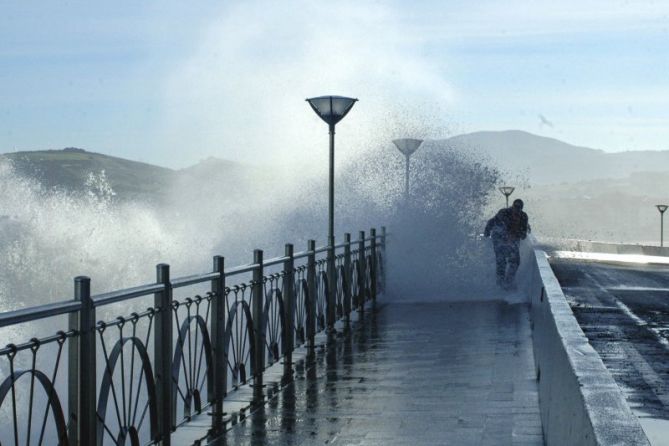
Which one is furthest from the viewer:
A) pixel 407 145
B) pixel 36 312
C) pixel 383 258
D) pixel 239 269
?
pixel 407 145

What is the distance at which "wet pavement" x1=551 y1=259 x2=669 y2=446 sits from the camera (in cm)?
1043

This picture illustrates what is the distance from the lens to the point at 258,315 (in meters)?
11.3

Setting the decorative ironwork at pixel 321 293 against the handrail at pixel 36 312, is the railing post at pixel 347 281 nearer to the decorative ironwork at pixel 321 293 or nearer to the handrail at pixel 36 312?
the decorative ironwork at pixel 321 293

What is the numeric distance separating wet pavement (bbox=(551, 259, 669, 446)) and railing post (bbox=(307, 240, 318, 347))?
143 inches

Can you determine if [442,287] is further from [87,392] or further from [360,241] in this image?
[87,392]

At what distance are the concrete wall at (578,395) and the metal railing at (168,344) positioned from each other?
8.52 feet

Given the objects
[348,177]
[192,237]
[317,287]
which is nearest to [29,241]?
[192,237]

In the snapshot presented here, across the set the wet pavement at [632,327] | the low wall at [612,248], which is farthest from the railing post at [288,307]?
the low wall at [612,248]

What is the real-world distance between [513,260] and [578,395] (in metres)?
19.4

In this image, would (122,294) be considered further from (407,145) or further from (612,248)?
(612,248)

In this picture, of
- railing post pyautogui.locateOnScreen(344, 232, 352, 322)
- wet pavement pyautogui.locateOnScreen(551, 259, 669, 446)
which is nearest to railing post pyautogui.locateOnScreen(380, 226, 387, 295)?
wet pavement pyautogui.locateOnScreen(551, 259, 669, 446)

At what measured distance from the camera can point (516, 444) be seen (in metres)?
8.00

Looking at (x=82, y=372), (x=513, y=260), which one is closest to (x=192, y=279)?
(x=82, y=372)

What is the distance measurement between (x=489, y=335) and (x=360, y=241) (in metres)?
4.64
